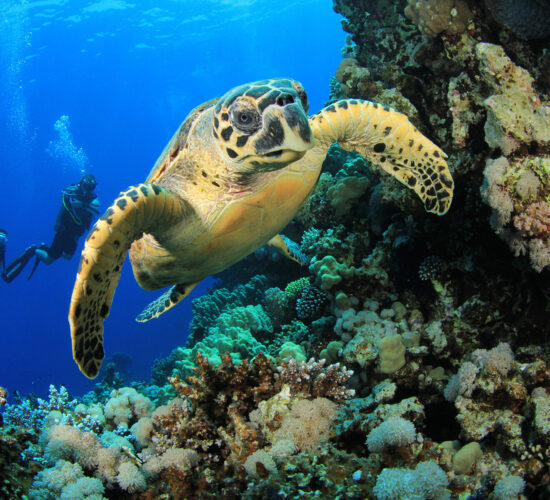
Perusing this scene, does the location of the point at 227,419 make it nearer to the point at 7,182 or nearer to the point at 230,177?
the point at 230,177

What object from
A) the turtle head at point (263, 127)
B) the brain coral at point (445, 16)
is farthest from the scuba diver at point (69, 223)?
the brain coral at point (445, 16)

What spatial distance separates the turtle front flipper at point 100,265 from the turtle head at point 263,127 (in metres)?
0.54

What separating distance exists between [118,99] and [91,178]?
67880mm

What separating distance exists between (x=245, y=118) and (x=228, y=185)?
55cm

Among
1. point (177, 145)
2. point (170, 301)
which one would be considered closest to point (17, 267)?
point (170, 301)

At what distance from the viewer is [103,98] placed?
209ft

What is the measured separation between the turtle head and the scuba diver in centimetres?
823

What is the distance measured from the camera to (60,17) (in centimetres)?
3447

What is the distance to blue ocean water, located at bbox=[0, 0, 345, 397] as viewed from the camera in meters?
38.3

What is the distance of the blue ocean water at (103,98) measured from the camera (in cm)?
3834

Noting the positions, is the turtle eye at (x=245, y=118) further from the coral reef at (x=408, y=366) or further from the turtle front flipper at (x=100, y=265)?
the coral reef at (x=408, y=366)

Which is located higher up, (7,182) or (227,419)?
(7,182)

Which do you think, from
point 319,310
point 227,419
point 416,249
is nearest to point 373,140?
point 416,249

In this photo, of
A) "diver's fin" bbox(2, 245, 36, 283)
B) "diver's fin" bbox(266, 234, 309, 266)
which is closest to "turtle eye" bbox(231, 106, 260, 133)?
"diver's fin" bbox(266, 234, 309, 266)
